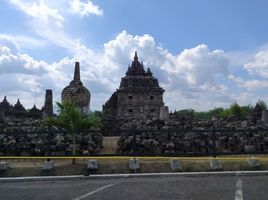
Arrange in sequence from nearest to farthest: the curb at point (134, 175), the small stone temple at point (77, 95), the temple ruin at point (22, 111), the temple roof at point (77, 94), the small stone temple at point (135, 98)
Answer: the curb at point (134, 175) < the small stone temple at point (77, 95) < the temple roof at point (77, 94) < the temple ruin at point (22, 111) < the small stone temple at point (135, 98)

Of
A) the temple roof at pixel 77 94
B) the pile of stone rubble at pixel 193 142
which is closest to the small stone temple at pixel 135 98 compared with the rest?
the temple roof at pixel 77 94

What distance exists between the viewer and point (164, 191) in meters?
9.73

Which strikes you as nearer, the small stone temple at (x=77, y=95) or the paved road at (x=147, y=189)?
the paved road at (x=147, y=189)

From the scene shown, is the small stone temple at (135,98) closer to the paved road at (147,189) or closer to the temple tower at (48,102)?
the temple tower at (48,102)

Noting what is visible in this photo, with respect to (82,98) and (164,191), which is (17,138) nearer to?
(164,191)

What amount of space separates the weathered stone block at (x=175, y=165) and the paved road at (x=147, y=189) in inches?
28.4

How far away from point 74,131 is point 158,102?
186 feet

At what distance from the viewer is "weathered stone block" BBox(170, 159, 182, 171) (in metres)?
13.1

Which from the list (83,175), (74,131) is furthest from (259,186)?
(74,131)

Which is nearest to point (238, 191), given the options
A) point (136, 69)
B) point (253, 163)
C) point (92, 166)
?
point (253, 163)

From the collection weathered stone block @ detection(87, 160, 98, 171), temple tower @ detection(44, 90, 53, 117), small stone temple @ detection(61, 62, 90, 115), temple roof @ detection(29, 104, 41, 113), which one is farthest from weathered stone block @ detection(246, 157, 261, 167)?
temple roof @ detection(29, 104, 41, 113)

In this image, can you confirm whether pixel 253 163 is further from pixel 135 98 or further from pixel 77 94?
pixel 135 98

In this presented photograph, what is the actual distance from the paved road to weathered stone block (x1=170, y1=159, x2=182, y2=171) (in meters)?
0.72

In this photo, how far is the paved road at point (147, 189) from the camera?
9.09 meters
